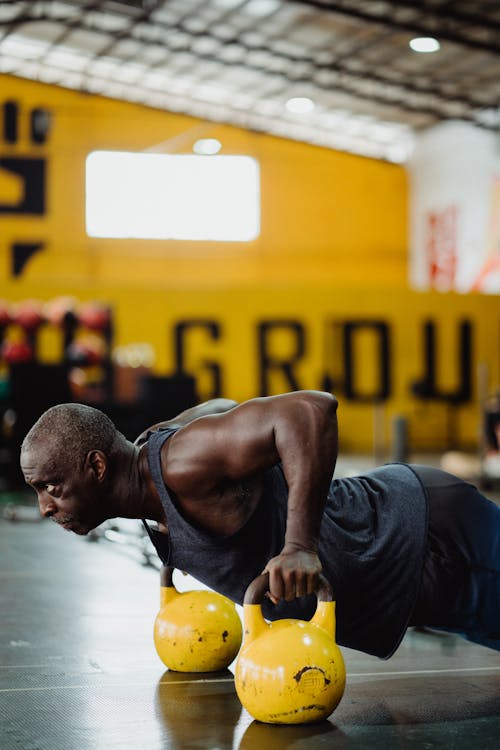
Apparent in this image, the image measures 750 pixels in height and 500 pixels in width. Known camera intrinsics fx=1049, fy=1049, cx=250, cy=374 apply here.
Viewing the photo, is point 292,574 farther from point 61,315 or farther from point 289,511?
point 61,315

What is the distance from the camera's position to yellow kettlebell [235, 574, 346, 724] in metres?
2.19

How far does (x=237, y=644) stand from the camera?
280 cm

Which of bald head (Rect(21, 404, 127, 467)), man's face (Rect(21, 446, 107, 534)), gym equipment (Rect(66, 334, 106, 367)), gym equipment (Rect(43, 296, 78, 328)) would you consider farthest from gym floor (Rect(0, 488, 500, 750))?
gym equipment (Rect(43, 296, 78, 328))

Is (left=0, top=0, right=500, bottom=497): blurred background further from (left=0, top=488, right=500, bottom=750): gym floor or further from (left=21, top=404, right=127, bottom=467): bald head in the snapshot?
(left=21, top=404, right=127, bottom=467): bald head

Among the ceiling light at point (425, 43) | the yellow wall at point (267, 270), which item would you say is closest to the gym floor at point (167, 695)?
the yellow wall at point (267, 270)

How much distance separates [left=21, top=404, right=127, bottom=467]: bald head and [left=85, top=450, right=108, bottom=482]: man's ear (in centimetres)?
1

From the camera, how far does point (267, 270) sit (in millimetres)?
20609

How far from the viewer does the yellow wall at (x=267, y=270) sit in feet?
51.1

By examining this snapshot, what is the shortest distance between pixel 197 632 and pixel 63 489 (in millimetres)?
639

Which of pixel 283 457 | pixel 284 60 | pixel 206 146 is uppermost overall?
pixel 284 60

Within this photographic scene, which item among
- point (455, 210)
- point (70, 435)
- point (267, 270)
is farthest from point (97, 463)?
point (267, 270)

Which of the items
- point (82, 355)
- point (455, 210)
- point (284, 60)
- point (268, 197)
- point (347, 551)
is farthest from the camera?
point (268, 197)

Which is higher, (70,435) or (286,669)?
(70,435)

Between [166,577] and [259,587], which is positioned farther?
[166,577]
